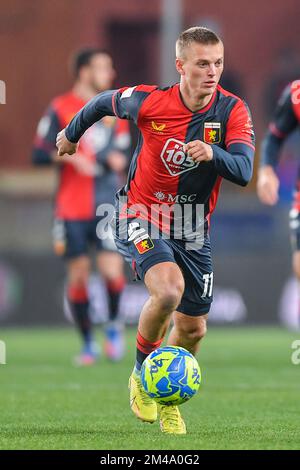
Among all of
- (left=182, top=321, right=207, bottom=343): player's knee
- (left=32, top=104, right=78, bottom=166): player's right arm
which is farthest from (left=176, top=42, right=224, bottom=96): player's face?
(left=32, top=104, right=78, bottom=166): player's right arm

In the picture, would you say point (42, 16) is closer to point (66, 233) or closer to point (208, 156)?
point (66, 233)

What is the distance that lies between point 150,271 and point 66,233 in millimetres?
4973

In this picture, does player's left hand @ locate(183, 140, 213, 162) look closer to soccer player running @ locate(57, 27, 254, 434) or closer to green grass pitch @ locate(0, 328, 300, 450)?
soccer player running @ locate(57, 27, 254, 434)

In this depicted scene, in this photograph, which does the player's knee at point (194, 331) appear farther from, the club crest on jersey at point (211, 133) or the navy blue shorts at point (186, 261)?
the club crest on jersey at point (211, 133)

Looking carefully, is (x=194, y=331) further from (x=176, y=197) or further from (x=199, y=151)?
(x=199, y=151)

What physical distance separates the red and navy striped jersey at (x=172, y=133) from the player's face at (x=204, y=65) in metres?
0.21

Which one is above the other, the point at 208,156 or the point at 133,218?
the point at 208,156

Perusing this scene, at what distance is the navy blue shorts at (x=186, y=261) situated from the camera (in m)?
6.97

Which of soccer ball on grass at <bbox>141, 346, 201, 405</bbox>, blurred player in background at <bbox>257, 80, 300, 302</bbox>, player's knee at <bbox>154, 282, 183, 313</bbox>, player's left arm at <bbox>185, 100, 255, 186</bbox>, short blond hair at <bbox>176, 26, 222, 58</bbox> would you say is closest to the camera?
player's left arm at <bbox>185, 100, 255, 186</bbox>

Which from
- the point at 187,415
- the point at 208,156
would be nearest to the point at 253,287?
the point at 187,415

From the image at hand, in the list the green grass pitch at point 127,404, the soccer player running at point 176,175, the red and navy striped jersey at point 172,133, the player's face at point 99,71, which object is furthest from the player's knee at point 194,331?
the player's face at point 99,71

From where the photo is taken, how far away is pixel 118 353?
1163 centimetres

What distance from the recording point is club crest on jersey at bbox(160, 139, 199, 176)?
6.94 metres

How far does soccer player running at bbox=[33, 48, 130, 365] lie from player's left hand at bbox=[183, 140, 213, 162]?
17.5ft
